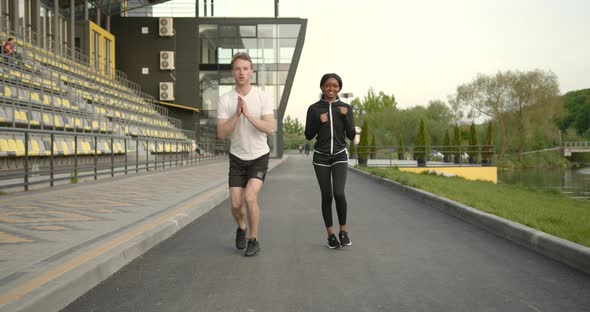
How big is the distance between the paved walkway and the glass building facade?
3436 cm

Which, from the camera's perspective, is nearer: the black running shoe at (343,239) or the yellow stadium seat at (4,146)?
the black running shoe at (343,239)

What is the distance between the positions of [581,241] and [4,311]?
15.9 feet

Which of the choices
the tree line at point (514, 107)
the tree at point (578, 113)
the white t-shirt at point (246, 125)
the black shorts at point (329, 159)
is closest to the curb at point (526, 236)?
the black shorts at point (329, 159)

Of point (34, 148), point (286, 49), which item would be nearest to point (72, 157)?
point (34, 148)

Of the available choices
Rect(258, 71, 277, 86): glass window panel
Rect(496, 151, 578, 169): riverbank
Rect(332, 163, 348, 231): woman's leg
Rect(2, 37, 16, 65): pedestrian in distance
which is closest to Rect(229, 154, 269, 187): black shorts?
Rect(332, 163, 348, 231): woman's leg

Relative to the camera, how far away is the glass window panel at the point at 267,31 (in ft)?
135

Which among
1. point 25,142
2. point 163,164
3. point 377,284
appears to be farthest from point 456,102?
point 377,284

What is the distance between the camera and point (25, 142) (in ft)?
33.8

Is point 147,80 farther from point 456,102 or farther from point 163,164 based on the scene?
point 456,102

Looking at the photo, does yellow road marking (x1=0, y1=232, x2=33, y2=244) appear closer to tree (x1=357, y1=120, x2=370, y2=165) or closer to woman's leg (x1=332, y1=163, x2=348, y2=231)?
woman's leg (x1=332, y1=163, x2=348, y2=231)

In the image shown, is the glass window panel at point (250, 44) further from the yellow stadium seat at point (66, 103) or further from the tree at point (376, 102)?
the tree at point (376, 102)

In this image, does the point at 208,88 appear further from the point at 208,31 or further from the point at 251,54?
the point at 208,31

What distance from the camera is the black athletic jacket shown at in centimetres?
537

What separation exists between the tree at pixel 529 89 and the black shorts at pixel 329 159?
4861cm
